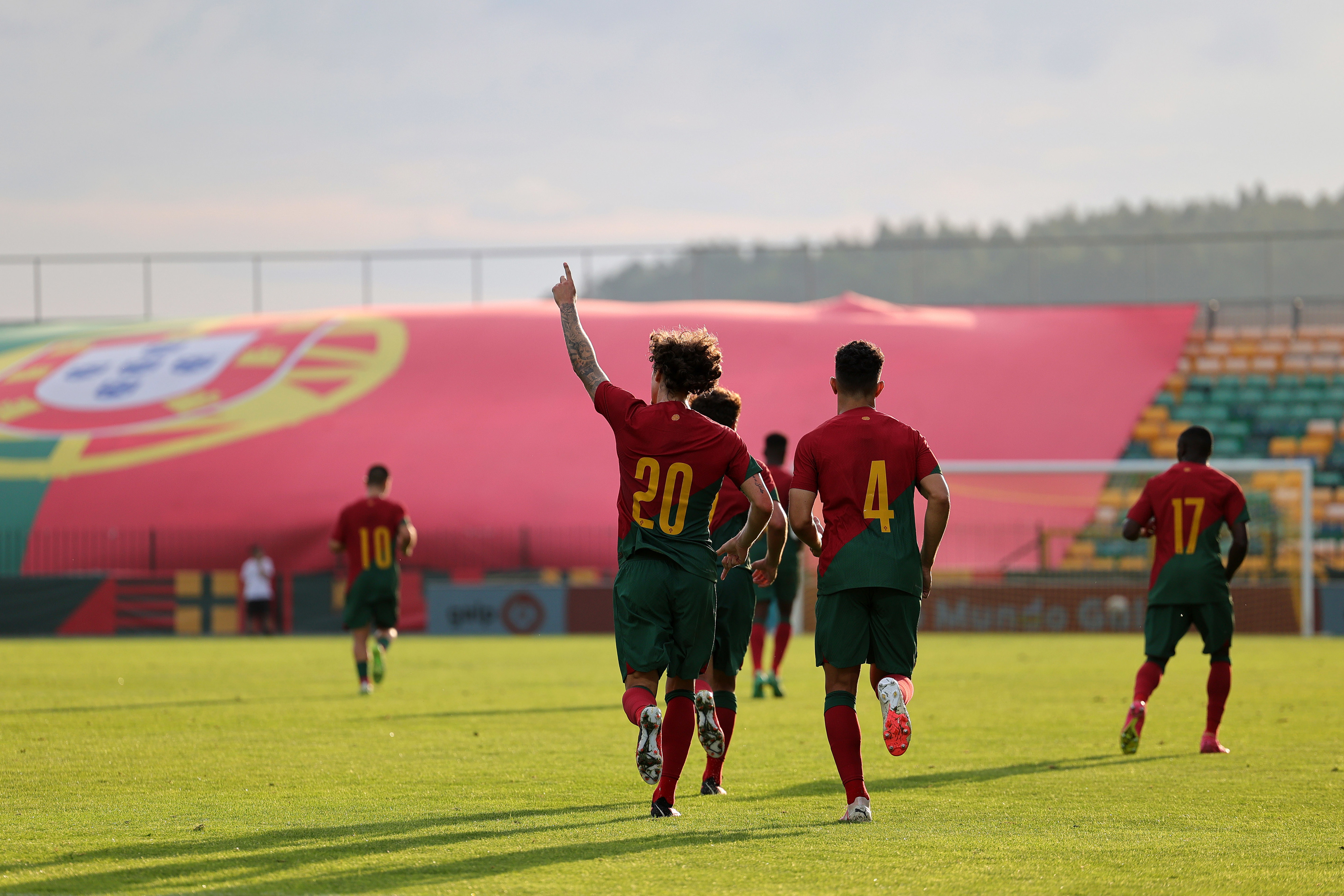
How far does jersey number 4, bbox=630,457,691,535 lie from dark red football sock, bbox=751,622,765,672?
7.33 m

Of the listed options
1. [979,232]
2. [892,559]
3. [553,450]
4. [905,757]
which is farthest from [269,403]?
[979,232]

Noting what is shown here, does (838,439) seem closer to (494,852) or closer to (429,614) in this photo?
(494,852)

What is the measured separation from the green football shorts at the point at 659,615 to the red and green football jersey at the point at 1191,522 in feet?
13.5

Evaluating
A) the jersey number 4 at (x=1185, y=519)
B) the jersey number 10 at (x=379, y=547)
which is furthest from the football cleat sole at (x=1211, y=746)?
the jersey number 10 at (x=379, y=547)

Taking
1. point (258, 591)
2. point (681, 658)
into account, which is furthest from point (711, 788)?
point (258, 591)

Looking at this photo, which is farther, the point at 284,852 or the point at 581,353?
the point at 581,353

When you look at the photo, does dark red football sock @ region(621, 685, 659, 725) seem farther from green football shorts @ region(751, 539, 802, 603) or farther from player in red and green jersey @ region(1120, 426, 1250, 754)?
green football shorts @ region(751, 539, 802, 603)

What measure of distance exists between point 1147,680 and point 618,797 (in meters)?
3.84

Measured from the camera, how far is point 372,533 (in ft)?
45.8

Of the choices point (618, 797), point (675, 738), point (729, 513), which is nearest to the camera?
point (675, 738)

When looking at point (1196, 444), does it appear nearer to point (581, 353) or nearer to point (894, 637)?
point (894, 637)

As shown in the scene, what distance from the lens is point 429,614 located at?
28172mm

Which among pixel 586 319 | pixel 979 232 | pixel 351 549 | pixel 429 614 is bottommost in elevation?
pixel 429 614

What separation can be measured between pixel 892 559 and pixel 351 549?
27.9 feet
